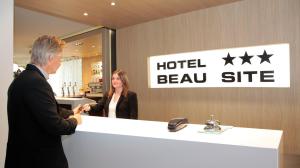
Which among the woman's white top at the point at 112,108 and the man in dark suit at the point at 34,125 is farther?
the woman's white top at the point at 112,108

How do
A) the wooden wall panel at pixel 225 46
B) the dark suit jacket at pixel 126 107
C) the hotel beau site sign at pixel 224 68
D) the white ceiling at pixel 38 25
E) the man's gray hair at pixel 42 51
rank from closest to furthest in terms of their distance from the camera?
the man's gray hair at pixel 42 51 → the dark suit jacket at pixel 126 107 → the wooden wall panel at pixel 225 46 → the hotel beau site sign at pixel 224 68 → the white ceiling at pixel 38 25

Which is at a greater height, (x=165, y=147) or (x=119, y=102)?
(x=119, y=102)

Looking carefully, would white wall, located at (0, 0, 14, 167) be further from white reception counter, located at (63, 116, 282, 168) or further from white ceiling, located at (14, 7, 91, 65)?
white ceiling, located at (14, 7, 91, 65)

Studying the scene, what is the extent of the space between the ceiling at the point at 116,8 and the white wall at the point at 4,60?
4.47 ft

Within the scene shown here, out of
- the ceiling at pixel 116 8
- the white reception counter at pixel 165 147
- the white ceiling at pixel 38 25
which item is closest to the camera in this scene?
the white reception counter at pixel 165 147

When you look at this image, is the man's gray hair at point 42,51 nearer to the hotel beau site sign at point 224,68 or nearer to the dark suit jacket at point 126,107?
the dark suit jacket at point 126,107

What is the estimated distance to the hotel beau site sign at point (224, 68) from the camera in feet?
12.7

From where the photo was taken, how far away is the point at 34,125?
1.33 meters

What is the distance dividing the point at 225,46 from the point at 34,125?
3630 millimetres

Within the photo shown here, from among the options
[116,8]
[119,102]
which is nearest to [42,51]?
[119,102]

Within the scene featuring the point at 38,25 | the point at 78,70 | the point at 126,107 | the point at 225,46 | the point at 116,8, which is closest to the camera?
the point at 126,107

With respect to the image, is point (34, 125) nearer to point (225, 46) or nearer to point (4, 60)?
point (4, 60)

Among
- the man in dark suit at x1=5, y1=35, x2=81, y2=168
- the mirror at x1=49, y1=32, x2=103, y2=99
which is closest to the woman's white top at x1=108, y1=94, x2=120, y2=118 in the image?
the man in dark suit at x1=5, y1=35, x2=81, y2=168

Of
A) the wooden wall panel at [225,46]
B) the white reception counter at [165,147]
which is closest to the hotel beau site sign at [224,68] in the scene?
the wooden wall panel at [225,46]
